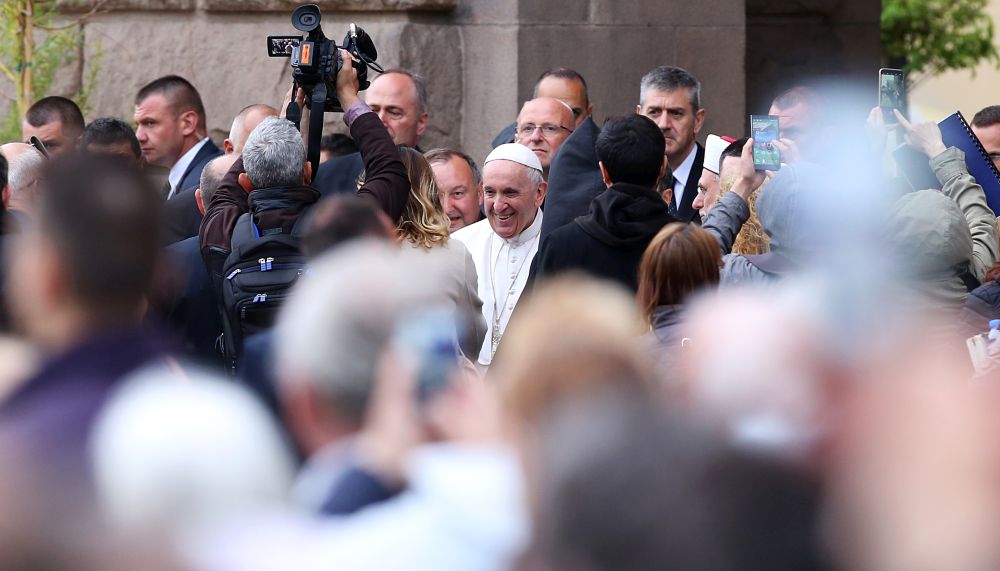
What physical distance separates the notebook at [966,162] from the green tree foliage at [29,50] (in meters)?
3.86

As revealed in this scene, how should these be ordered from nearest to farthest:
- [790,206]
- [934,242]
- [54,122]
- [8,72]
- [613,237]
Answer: [790,206] → [934,242] → [613,237] → [54,122] → [8,72]

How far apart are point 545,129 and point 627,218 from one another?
5.21ft

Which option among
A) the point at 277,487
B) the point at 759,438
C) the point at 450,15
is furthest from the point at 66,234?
the point at 450,15

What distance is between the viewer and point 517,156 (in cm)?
533

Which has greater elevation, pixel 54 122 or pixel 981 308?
pixel 54 122

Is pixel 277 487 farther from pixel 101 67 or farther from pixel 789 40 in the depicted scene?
pixel 789 40

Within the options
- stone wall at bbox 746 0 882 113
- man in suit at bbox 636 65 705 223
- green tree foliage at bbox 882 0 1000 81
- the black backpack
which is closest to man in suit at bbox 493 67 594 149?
man in suit at bbox 636 65 705 223

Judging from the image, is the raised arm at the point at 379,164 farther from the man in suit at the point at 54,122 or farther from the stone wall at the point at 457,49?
the stone wall at the point at 457,49

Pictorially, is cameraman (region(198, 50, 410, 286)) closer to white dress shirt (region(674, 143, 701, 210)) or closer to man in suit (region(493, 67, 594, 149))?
white dress shirt (region(674, 143, 701, 210))

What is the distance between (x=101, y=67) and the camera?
738cm

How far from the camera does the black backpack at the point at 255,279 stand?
164 inches

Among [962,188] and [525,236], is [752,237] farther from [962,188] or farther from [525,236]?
[525,236]

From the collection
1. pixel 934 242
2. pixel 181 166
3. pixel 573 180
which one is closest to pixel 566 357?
pixel 934 242

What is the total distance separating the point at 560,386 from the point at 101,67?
5.62m
